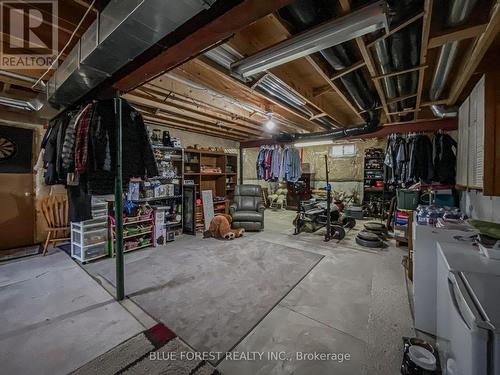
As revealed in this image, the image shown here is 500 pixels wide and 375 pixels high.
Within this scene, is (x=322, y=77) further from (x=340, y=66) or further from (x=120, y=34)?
(x=120, y=34)

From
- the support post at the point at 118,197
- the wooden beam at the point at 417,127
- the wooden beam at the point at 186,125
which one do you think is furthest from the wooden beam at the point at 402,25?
the wooden beam at the point at 186,125

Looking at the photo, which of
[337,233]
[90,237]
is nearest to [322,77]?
[337,233]

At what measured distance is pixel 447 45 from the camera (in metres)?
1.74

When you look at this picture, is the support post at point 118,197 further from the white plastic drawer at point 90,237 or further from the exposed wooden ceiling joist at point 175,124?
the exposed wooden ceiling joist at point 175,124

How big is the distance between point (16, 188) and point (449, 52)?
19.7 feet

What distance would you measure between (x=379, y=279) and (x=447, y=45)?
8.18ft

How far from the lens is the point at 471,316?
0.76 metres

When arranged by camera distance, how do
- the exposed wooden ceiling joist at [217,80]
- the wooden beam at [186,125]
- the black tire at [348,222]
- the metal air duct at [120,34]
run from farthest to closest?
the black tire at [348,222]
the wooden beam at [186,125]
the exposed wooden ceiling joist at [217,80]
the metal air duct at [120,34]

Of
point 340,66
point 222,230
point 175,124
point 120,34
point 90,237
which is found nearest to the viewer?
point 120,34

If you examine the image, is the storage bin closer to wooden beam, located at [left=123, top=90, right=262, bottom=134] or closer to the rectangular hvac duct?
the rectangular hvac duct

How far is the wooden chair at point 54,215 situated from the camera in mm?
3437

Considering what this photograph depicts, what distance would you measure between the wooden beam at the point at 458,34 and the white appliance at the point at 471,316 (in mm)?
1457

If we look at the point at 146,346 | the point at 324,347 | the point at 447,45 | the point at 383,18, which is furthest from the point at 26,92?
the point at 447,45

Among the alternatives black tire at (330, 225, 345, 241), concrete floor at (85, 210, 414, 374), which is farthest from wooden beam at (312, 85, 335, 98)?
black tire at (330, 225, 345, 241)
